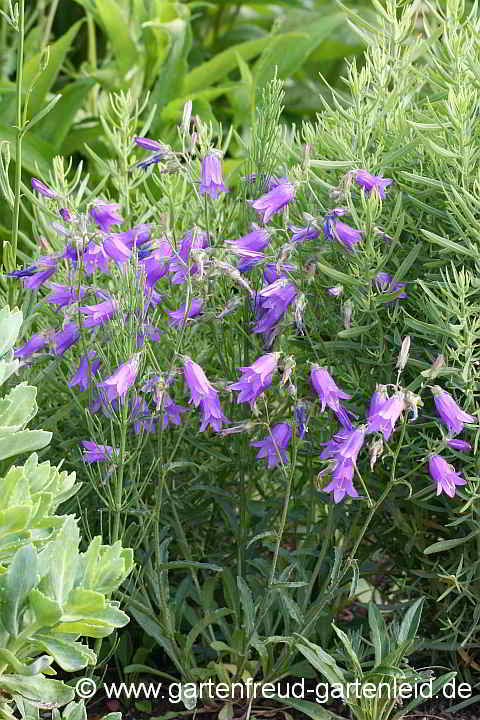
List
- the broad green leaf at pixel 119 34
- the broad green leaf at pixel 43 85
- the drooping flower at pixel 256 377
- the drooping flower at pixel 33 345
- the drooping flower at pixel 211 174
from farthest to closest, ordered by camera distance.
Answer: the broad green leaf at pixel 119 34
the broad green leaf at pixel 43 85
the drooping flower at pixel 33 345
the drooping flower at pixel 211 174
the drooping flower at pixel 256 377

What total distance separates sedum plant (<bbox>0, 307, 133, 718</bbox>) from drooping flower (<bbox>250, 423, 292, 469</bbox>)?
41 cm

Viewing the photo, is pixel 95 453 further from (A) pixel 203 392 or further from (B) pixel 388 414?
(B) pixel 388 414

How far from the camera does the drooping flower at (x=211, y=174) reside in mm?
2193

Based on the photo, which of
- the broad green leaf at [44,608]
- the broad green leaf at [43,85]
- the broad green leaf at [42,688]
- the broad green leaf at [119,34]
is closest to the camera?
the broad green leaf at [44,608]

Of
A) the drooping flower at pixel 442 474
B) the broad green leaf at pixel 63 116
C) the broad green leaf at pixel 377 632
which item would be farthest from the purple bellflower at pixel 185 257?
the broad green leaf at pixel 63 116

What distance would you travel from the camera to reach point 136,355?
1.98 meters

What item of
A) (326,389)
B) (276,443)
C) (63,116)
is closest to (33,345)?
(276,443)

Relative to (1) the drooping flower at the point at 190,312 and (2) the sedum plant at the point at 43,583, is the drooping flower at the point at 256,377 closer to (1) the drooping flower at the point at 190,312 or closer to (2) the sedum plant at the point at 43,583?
(1) the drooping flower at the point at 190,312

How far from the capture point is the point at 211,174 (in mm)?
2193

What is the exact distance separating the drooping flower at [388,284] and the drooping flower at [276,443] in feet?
1.14

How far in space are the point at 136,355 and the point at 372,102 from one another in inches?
32.7

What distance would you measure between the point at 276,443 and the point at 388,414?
1.07 ft

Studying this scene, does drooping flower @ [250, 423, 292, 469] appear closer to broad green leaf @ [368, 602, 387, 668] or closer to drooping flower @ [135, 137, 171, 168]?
broad green leaf @ [368, 602, 387, 668]

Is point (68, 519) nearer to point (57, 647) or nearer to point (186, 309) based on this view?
point (57, 647)
